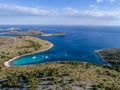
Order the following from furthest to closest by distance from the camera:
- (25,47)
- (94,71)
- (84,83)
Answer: (25,47), (94,71), (84,83)

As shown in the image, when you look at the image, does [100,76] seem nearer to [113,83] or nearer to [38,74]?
[113,83]

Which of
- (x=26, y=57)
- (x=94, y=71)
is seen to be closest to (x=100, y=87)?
(x=94, y=71)

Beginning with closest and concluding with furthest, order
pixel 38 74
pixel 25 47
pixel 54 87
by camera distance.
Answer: pixel 54 87, pixel 38 74, pixel 25 47

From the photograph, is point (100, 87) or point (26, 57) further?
point (26, 57)

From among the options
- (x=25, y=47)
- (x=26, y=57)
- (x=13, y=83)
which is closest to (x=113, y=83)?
(x=13, y=83)

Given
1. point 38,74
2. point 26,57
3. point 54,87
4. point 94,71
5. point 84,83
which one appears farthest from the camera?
point 26,57

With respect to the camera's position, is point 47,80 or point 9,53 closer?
point 47,80

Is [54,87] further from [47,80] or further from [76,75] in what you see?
[76,75]

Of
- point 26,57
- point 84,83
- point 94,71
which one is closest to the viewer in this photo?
point 84,83
